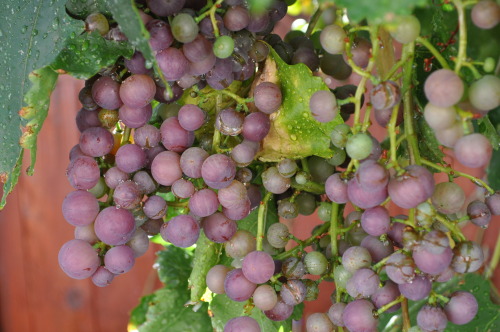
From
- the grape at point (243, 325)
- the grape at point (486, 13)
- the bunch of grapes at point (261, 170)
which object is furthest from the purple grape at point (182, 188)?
the grape at point (486, 13)

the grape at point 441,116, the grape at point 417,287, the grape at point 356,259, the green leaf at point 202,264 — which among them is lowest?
the green leaf at point 202,264

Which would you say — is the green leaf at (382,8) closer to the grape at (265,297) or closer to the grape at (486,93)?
the grape at (486,93)

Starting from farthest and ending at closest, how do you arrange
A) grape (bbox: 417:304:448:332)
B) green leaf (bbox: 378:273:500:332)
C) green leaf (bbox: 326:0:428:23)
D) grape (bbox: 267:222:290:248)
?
green leaf (bbox: 378:273:500:332) → grape (bbox: 267:222:290:248) → grape (bbox: 417:304:448:332) → green leaf (bbox: 326:0:428:23)

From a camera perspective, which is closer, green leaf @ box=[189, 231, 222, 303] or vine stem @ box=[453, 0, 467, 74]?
vine stem @ box=[453, 0, 467, 74]

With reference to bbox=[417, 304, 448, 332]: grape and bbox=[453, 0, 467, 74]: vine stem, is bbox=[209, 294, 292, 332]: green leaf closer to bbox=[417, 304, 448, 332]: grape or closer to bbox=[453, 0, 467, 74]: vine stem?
bbox=[417, 304, 448, 332]: grape

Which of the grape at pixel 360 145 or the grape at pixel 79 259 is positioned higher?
the grape at pixel 360 145

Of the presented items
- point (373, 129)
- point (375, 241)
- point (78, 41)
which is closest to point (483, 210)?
point (375, 241)

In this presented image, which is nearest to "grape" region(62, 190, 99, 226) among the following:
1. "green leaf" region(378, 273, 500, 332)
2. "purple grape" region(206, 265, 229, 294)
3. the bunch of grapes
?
the bunch of grapes
